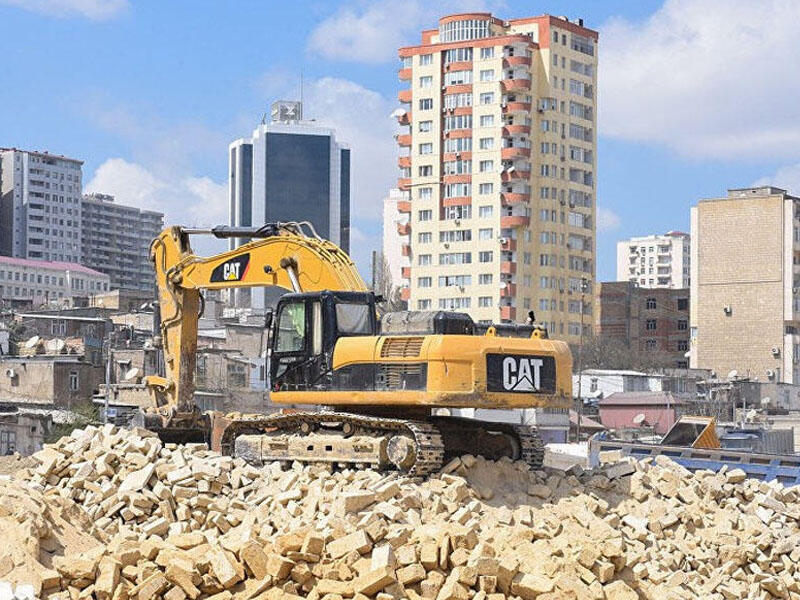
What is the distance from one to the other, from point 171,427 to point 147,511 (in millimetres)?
5043

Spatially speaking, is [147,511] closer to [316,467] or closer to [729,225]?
[316,467]

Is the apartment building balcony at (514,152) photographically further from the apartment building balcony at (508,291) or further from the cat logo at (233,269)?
the cat logo at (233,269)

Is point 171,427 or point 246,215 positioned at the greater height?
point 246,215

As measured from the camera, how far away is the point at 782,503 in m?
18.9

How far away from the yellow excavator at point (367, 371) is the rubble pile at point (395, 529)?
0.54 meters

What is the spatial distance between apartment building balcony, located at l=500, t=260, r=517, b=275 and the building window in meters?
38.5

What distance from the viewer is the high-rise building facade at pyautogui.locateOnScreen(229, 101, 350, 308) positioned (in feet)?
579

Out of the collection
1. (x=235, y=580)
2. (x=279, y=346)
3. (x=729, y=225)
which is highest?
(x=729, y=225)

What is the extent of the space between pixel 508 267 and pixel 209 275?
5940cm

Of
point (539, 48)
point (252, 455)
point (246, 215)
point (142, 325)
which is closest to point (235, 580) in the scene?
point (252, 455)

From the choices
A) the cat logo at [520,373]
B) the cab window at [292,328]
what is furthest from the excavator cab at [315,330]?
the cat logo at [520,373]

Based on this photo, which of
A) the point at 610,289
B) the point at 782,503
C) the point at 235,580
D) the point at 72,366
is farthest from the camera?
the point at 610,289

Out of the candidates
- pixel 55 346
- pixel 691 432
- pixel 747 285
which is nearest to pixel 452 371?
pixel 691 432

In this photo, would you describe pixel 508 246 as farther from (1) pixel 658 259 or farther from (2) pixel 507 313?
(1) pixel 658 259
